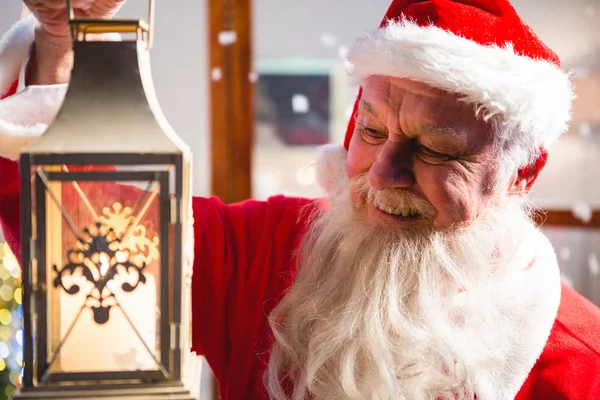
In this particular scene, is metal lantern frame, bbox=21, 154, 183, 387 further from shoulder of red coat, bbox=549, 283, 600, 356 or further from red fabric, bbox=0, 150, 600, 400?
shoulder of red coat, bbox=549, 283, 600, 356

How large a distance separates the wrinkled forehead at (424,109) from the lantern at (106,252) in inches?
20.8

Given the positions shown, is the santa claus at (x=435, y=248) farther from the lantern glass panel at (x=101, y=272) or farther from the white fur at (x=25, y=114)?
the lantern glass panel at (x=101, y=272)

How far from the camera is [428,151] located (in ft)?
3.59

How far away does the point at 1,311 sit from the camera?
2070 millimetres

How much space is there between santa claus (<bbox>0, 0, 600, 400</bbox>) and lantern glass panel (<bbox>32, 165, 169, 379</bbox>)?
1.14ft

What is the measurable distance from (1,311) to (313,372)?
4.89 ft

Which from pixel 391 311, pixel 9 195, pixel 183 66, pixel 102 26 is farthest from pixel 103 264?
pixel 183 66

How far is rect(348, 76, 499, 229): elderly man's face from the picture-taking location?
105 cm

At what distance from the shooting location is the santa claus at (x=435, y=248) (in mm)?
1049

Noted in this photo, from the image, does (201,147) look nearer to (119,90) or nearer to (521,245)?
(521,245)

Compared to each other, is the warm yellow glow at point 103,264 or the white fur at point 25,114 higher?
the white fur at point 25,114

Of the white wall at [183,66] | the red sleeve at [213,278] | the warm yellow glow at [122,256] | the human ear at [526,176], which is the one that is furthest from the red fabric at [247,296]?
the white wall at [183,66]

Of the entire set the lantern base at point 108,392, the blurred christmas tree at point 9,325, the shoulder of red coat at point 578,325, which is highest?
the lantern base at point 108,392

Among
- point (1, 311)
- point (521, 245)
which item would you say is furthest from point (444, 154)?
point (1, 311)
